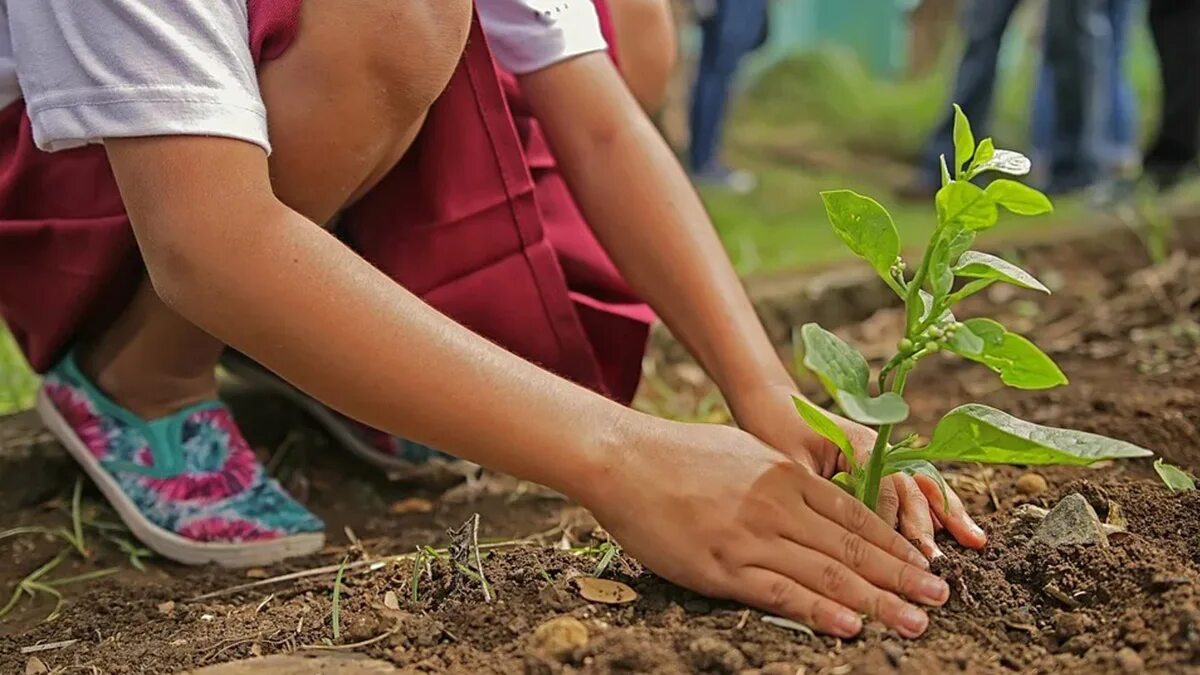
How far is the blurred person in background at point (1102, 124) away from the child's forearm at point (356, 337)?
103 inches

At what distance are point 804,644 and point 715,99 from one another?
3.42 meters

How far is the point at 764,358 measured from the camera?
1.41 m

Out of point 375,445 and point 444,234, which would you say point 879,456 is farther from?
point 375,445

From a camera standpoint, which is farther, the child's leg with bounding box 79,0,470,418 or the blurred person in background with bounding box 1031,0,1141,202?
the blurred person in background with bounding box 1031,0,1141,202

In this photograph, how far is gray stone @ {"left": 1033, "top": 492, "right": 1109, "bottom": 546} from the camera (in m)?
1.14

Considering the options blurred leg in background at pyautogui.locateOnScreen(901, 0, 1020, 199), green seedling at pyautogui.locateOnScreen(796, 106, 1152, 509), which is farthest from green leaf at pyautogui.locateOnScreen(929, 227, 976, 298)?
blurred leg in background at pyautogui.locateOnScreen(901, 0, 1020, 199)

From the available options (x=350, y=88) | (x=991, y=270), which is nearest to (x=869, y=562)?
(x=991, y=270)

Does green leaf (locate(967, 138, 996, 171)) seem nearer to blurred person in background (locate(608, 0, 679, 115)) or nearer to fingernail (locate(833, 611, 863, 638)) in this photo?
fingernail (locate(833, 611, 863, 638))

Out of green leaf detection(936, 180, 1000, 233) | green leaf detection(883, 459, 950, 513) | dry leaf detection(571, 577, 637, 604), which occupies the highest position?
green leaf detection(936, 180, 1000, 233)

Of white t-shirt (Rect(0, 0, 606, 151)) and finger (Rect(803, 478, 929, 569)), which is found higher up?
white t-shirt (Rect(0, 0, 606, 151))

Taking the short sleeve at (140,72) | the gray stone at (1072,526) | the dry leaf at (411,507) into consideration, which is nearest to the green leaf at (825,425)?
the gray stone at (1072,526)

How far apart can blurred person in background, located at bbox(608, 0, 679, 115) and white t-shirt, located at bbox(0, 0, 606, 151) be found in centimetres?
70

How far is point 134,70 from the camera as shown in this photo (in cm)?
110

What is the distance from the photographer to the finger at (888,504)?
45.9 inches
